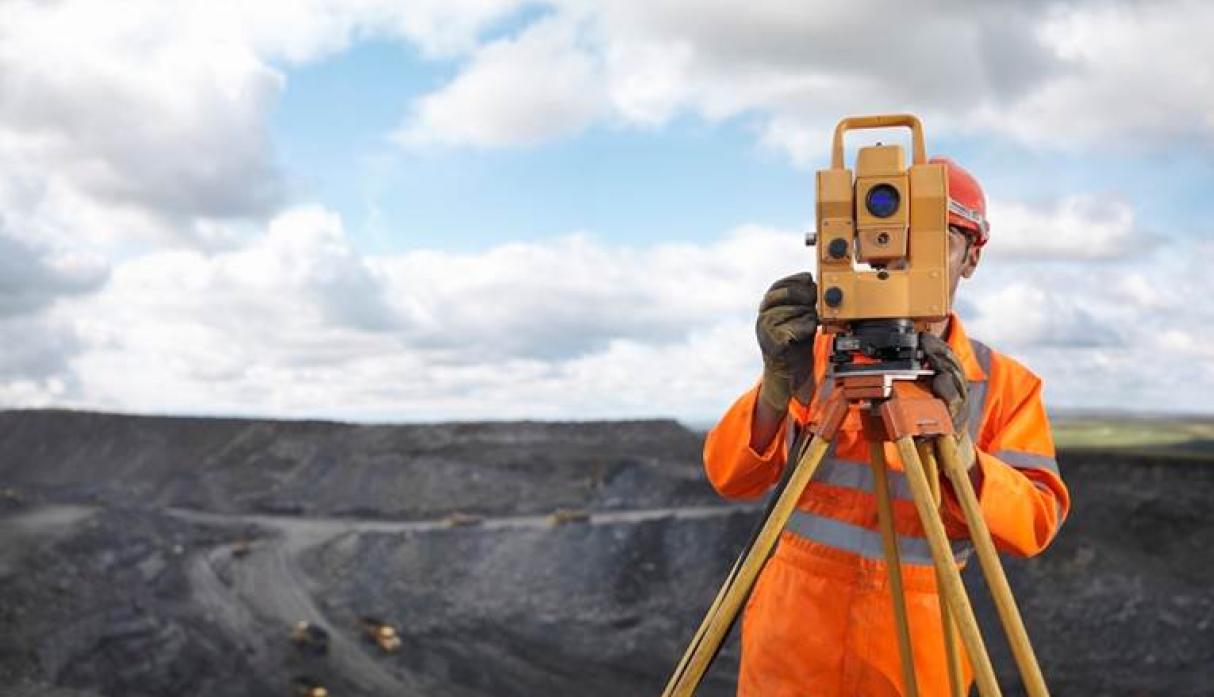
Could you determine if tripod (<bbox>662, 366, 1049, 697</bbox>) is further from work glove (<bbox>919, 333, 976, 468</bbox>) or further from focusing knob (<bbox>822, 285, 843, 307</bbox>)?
focusing knob (<bbox>822, 285, 843, 307</bbox>)

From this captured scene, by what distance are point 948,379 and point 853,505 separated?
1.67 feet

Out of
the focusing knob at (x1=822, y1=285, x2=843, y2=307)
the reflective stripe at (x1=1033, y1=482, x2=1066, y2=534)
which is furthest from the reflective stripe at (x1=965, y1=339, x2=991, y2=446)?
the focusing knob at (x1=822, y1=285, x2=843, y2=307)

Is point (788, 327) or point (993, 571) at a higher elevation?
point (788, 327)

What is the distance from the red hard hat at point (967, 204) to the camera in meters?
2.85

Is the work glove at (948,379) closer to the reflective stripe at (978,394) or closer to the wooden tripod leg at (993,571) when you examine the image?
the wooden tripod leg at (993,571)

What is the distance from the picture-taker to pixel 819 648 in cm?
274

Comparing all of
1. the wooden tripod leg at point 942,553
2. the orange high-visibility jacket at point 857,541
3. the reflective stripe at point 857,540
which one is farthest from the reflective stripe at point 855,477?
the wooden tripod leg at point 942,553

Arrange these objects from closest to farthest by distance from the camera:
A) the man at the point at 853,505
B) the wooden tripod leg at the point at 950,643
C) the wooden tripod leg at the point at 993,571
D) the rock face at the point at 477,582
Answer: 1. the wooden tripod leg at the point at 993,571
2. the wooden tripod leg at the point at 950,643
3. the man at the point at 853,505
4. the rock face at the point at 477,582

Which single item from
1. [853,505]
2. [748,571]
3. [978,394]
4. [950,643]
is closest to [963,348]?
[978,394]

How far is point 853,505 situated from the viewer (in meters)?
2.84

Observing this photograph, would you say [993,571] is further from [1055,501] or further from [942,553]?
[1055,501]

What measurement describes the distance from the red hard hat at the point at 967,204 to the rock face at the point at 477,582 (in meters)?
8.22

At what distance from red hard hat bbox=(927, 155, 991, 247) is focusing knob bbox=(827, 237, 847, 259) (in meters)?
0.52

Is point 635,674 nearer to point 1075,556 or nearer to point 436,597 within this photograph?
point 436,597
